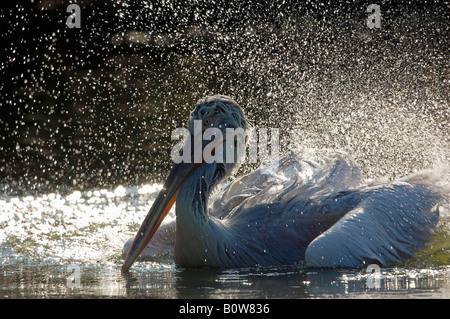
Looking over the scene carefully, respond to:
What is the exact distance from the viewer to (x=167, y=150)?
348 inches

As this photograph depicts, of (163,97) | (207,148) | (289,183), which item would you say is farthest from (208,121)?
(163,97)

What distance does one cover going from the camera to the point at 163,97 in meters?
10.2

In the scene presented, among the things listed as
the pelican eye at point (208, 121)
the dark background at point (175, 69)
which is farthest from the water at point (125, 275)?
the dark background at point (175, 69)

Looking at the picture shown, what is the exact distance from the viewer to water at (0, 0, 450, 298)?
5.65 meters

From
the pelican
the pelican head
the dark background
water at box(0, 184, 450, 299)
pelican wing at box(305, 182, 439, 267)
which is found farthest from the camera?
the dark background

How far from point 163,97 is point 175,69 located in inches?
26.1

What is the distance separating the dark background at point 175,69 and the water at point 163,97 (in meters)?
0.02

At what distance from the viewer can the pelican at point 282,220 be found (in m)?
4.25

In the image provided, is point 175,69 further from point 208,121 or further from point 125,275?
point 125,275

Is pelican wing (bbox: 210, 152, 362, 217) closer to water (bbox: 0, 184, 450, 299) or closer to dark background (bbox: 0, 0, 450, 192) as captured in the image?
water (bbox: 0, 184, 450, 299)

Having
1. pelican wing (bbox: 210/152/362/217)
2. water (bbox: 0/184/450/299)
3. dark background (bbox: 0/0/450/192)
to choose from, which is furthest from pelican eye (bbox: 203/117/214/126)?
dark background (bbox: 0/0/450/192)

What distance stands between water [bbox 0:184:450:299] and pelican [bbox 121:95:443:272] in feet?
0.41

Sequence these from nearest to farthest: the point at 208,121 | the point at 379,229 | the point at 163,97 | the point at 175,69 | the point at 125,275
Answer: the point at 125,275, the point at 379,229, the point at 208,121, the point at 163,97, the point at 175,69
